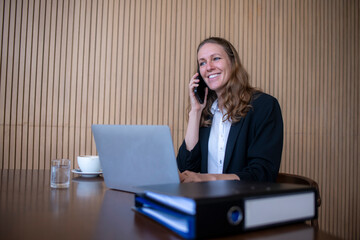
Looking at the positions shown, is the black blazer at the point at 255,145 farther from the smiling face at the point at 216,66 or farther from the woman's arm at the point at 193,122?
the smiling face at the point at 216,66

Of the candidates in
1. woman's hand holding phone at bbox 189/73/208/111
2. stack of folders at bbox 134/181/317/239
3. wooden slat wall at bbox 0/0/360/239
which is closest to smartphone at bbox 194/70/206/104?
woman's hand holding phone at bbox 189/73/208/111

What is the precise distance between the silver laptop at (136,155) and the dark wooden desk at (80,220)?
0.29 feet

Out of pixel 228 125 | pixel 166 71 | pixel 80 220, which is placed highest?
pixel 166 71

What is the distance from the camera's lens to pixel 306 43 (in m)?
4.00

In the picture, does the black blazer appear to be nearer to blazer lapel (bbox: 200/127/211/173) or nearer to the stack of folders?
blazer lapel (bbox: 200/127/211/173)

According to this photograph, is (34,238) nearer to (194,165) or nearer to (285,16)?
(194,165)

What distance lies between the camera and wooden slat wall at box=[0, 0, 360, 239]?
3068 mm

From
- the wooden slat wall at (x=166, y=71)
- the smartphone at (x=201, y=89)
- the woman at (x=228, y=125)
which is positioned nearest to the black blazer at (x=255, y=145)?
the woman at (x=228, y=125)

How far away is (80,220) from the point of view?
745 millimetres

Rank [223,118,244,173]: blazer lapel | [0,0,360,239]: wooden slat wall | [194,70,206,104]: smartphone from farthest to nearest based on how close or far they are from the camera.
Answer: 1. [0,0,360,239]: wooden slat wall
2. [194,70,206,104]: smartphone
3. [223,118,244,173]: blazer lapel

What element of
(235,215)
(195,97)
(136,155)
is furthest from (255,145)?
(235,215)

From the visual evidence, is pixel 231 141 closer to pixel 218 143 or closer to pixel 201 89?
pixel 218 143

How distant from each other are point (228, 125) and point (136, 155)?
1.12 m

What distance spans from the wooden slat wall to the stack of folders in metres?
2.70
